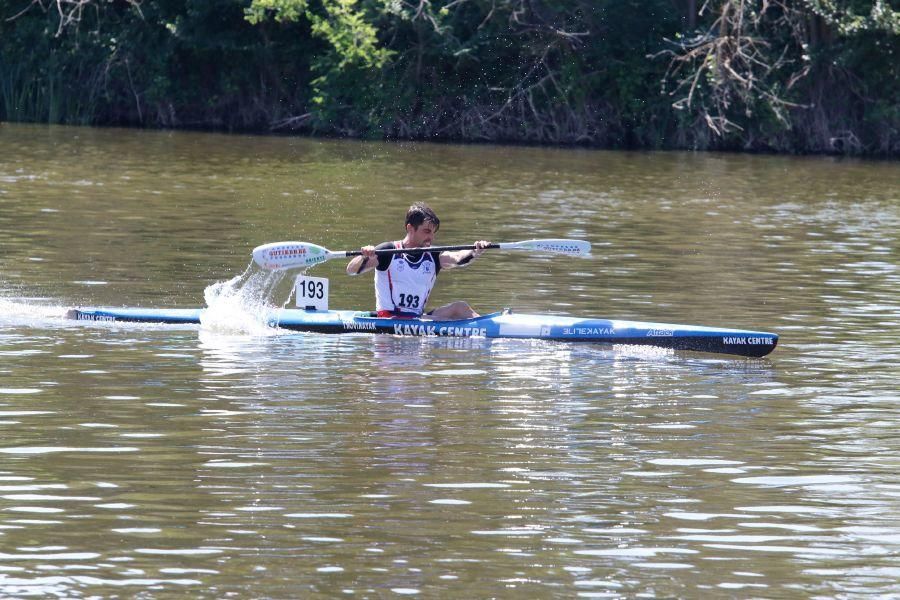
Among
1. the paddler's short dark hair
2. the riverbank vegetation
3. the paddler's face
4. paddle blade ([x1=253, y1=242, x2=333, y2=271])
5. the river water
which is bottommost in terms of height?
the river water

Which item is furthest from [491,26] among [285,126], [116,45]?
[116,45]

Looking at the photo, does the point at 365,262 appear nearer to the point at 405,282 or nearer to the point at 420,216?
the point at 405,282

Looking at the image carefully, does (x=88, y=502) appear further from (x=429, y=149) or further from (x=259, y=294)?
(x=429, y=149)

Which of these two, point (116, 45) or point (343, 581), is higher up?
point (116, 45)

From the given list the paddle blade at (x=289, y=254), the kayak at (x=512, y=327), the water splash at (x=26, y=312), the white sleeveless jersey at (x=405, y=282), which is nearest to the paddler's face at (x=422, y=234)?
the white sleeveless jersey at (x=405, y=282)

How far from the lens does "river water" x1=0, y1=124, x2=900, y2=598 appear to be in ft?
21.8

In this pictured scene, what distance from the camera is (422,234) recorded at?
13.1 meters

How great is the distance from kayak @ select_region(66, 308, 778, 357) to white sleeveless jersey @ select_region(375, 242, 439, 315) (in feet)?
0.83

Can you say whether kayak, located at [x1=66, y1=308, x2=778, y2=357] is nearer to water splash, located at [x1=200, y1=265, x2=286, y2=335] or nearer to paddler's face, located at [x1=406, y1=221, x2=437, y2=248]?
water splash, located at [x1=200, y1=265, x2=286, y2=335]

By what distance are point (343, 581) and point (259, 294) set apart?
9.49 m

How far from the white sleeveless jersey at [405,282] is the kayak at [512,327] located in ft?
0.83

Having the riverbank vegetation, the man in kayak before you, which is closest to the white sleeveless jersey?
the man in kayak

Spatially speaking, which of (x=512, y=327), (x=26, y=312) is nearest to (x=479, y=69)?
(x=26, y=312)

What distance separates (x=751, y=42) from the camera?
34.0 m
